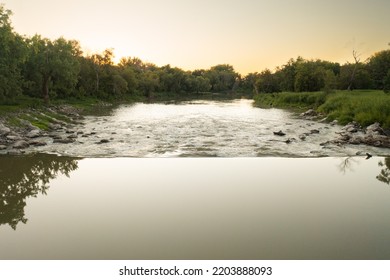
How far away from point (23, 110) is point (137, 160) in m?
22.0

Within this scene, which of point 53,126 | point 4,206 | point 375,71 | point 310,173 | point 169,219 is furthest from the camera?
point 375,71

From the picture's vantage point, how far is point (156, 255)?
7.42m

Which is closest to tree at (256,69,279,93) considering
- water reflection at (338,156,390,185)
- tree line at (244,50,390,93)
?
tree line at (244,50,390,93)

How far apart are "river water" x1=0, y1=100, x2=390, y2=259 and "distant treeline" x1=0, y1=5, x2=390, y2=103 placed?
2030 centimetres

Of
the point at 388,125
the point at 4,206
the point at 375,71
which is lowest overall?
the point at 4,206

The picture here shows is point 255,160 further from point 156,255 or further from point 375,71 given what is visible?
point 375,71

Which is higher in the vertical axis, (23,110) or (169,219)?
(23,110)

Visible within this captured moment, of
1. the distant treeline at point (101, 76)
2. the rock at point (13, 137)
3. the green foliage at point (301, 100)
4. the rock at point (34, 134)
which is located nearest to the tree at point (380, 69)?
the distant treeline at point (101, 76)

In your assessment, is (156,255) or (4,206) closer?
(156,255)

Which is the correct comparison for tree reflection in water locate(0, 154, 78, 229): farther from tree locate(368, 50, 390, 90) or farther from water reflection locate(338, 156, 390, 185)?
tree locate(368, 50, 390, 90)

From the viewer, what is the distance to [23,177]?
1510cm

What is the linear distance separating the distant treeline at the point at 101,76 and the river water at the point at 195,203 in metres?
20.3

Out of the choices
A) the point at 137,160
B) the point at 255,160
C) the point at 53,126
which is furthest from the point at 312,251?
the point at 53,126

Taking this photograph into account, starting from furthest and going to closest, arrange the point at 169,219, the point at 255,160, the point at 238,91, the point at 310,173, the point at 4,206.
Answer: the point at 238,91 < the point at 255,160 < the point at 310,173 < the point at 4,206 < the point at 169,219
